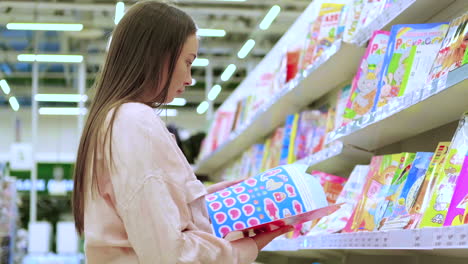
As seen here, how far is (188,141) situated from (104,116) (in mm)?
6736

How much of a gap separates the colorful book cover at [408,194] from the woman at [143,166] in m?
0.30

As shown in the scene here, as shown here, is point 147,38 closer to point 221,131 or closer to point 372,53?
point 372,53

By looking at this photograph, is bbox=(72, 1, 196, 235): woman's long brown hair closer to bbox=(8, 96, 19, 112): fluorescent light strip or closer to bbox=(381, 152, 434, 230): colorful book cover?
bbox=(381, 152, 434, 230): colorful book cover

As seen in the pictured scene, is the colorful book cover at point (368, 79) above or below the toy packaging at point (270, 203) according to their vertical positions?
above

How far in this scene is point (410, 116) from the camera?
196 cm

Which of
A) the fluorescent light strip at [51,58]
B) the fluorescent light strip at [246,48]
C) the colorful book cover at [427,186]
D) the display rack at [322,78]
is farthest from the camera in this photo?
the fluorescent light strip at [51,58]

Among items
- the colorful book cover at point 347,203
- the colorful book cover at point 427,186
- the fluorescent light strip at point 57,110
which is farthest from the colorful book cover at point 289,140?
the fluorescent light strip at point 57,110

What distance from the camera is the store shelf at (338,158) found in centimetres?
248

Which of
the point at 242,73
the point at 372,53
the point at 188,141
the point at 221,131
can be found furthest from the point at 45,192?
the point at 372,53

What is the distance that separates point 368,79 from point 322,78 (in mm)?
737

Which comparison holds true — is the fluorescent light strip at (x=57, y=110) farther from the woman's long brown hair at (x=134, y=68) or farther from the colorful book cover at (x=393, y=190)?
the woman's long brown hair at (x=134, y=68)

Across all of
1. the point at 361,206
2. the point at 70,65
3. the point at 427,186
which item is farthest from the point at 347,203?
the point at 70,65

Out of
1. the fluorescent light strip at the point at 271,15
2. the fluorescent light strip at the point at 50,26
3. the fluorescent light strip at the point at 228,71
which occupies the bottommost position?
the fluorescent light strip at the point at 228,71

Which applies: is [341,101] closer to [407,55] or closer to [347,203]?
[347,203]
